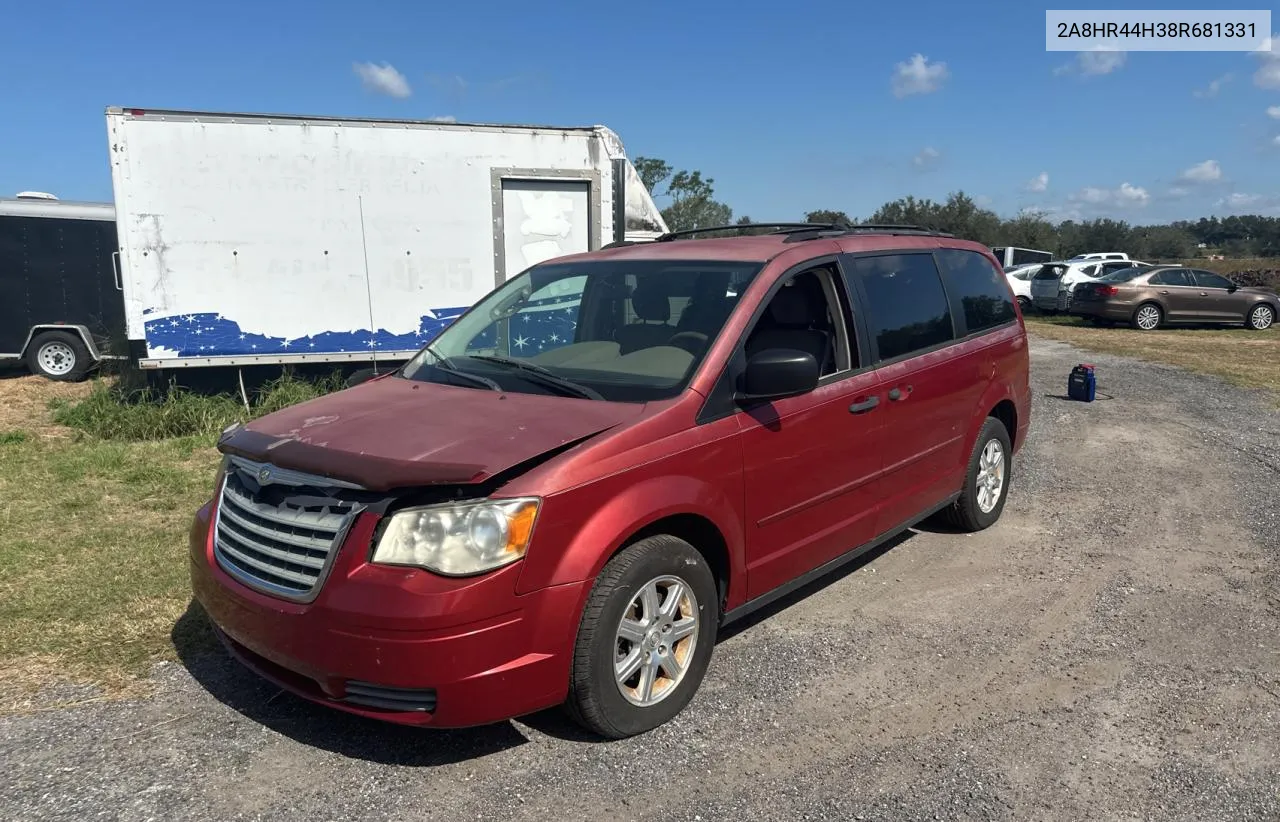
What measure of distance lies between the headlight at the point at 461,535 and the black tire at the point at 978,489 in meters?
3.54

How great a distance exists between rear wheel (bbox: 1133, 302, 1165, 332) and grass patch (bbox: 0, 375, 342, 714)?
→ 18.1 metres

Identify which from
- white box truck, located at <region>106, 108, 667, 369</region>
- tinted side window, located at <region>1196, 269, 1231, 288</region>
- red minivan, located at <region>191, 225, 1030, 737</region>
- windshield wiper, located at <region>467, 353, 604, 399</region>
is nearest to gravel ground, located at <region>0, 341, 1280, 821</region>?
red minivan, located at <region>191, 225, 1030, 737</region>

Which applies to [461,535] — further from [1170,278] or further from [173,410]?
[1170,278]

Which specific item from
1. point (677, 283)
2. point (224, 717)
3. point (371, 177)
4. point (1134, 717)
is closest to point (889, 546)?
point (1134, 717)

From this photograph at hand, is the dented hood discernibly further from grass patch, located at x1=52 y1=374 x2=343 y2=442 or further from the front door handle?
grass patch, located at x1=52 y1=374 x2=343 y2=442

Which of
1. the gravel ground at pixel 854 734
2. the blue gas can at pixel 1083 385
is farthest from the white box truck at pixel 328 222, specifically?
the blue gas can at pixel 1083 385

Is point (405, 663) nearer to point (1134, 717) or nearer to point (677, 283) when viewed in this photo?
point (677, 283)

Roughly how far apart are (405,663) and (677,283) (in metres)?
2.11

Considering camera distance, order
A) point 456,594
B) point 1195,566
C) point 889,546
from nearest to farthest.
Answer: point 456,594, point 1195,566, point 889,546

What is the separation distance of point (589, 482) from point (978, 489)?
140 inches

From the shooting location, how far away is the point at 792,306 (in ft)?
13.7

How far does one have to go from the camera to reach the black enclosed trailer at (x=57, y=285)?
1214cm

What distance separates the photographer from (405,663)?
279 centimetres

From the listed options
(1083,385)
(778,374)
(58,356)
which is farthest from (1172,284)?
(58,356)
